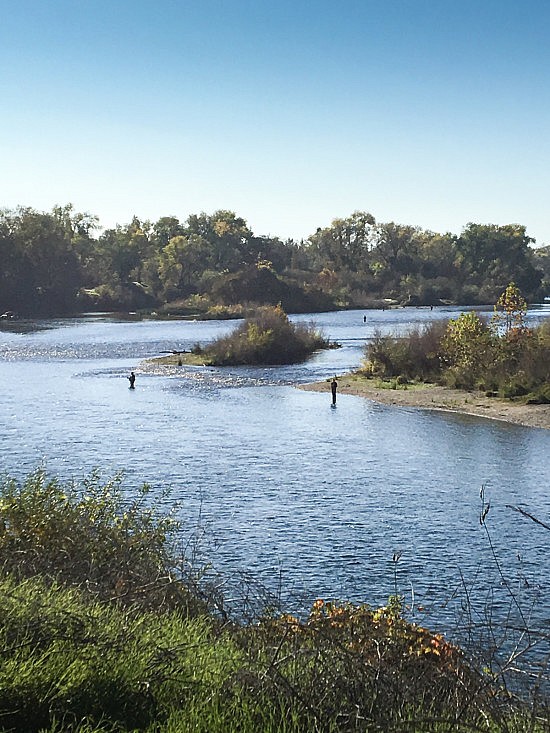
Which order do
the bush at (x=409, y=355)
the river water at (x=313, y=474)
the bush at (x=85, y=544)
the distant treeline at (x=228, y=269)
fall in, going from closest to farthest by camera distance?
the bush at (x=85, y=544) < the river water at (x=313, y=474) < the bush at (x=409, y=355) < the distant treeline at (x=228, y=269)

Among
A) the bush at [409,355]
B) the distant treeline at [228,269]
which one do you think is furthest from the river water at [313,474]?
the distant treeline at [228,269]

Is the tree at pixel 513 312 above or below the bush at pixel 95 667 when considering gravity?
above

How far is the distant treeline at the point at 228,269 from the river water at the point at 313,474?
253 ft

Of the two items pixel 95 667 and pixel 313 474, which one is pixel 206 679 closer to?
pixel 95 667

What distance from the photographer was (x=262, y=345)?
73.0 m

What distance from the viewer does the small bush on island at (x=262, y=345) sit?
7150 centimetres

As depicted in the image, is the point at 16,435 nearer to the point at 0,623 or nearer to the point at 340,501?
the point at 340,501

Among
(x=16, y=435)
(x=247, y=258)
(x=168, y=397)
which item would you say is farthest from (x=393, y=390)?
(x=247, y=258)

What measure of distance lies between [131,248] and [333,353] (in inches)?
4255

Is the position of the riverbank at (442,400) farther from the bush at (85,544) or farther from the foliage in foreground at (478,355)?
the bush at (85,544)

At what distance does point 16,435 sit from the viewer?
3656 cm

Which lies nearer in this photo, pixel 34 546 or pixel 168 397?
pixel 34 546

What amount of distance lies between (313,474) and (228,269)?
14650 centimetres

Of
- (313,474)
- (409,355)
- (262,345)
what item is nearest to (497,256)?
(262,345)
